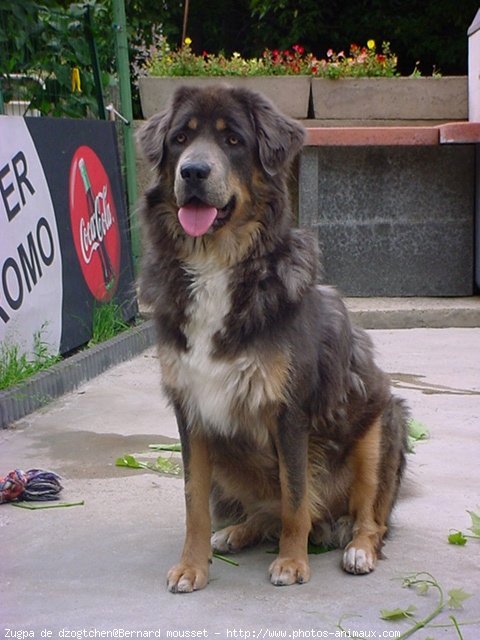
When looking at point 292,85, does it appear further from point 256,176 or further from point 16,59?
point 256,176

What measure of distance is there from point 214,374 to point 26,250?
368 centimetres

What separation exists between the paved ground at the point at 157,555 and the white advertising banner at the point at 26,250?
79 cm

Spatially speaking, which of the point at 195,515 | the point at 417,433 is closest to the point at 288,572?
the point at 195,515

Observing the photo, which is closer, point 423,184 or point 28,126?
point 28,126

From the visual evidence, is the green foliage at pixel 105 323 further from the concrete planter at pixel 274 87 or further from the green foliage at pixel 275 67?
the green foliage at pixel 275 67

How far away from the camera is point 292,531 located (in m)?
3.90

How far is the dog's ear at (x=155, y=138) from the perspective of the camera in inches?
160

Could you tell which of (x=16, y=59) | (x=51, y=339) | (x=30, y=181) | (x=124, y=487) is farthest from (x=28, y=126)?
(x=124, y=487)

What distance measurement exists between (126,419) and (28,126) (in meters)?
2.39

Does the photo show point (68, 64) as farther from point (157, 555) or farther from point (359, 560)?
point (359, 560)

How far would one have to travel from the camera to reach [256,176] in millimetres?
4023

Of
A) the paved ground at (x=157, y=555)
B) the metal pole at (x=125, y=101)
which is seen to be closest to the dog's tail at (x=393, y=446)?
the paved ground at (x=157, y=555)

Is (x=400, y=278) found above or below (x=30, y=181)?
below

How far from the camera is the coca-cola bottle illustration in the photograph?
8.47 m
